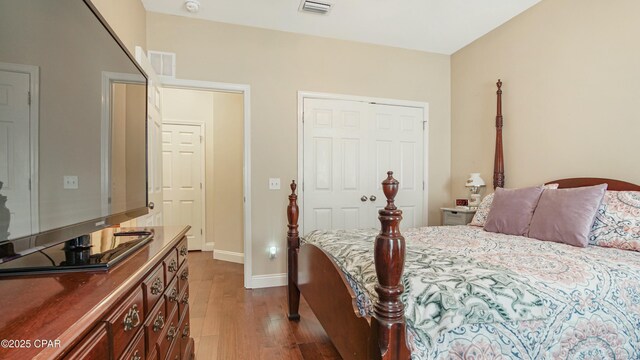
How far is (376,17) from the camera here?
3.12m

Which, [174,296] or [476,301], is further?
[174,296]

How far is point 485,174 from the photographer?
347 centimetres

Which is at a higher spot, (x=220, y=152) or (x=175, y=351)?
(x=220, y=152)

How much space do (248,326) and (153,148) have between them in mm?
1658

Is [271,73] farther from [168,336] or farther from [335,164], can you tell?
[168,336]

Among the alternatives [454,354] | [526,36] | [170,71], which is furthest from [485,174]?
[170,71]

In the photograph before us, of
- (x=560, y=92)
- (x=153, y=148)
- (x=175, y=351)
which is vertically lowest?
(x=175, y=351)

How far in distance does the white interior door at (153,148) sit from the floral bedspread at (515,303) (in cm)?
180

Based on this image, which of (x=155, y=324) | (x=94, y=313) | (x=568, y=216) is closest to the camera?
(x=94, y=313)

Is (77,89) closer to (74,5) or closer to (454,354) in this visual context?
(74,5)

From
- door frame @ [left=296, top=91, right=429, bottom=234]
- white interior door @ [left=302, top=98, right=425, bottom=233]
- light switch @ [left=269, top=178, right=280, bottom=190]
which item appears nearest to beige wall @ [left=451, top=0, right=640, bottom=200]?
door frame @ [left=296, top=91, right=429, bottom=234]

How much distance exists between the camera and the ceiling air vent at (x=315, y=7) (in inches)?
111

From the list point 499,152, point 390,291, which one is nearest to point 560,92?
point 499,152

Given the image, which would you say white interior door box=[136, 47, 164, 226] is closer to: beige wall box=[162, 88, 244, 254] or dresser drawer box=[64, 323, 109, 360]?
beige wall box=[162, 88, 244, 254]
